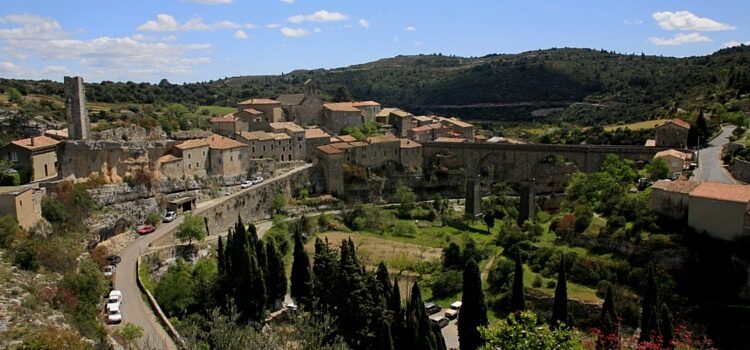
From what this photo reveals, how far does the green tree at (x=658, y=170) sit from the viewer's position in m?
43.4

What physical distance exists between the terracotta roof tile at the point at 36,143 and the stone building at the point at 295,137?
20826 mm

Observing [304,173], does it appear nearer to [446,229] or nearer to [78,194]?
[446,229]

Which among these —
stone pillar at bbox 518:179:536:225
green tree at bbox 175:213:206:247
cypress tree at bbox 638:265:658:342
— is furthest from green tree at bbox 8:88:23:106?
cypress tree at bbox 638:265:658:342

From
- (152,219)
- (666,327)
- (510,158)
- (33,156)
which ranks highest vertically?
(33,156)

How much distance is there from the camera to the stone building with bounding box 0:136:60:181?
37344 mm

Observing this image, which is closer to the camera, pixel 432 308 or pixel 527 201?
pixel 432 308

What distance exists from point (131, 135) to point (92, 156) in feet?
19.4

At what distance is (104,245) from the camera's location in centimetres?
3450

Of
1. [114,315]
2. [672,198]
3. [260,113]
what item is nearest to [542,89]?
[260,113]

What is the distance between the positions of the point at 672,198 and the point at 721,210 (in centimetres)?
334

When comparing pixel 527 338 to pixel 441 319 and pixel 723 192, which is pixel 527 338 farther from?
pixel 723 192

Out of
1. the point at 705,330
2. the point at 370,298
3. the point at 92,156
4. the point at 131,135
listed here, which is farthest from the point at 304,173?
the point at 705,330

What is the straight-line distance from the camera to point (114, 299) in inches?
1057

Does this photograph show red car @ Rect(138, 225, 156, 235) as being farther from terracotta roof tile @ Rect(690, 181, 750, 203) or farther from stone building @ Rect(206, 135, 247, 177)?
terracotta roof tile @ Rect(690, 181, 750, 203)
